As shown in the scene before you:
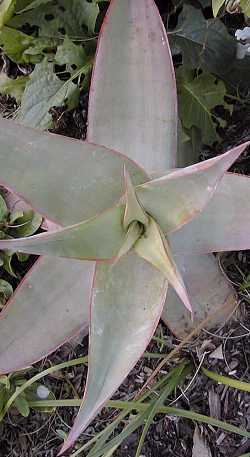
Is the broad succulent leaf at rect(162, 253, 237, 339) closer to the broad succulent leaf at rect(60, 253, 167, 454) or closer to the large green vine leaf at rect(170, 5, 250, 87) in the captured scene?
the broad succulent leaf at rect(60, 253, 167, 454)

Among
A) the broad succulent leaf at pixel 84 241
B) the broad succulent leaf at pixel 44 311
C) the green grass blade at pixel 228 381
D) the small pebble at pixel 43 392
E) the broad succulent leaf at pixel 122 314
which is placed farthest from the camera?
the small pebble at pixel 43 392

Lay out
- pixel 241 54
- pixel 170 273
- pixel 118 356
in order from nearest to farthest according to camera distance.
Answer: pixel 170 273
pixel 118 356
pixel 241 54

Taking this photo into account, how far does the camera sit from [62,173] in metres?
0.80

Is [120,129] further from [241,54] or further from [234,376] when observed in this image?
[234,376]

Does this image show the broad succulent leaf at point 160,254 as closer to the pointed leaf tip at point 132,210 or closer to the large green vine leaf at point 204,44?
the pointed leaf tip at point 132,210

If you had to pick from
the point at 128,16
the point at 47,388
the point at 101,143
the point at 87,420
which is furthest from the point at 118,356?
the point at 47,388

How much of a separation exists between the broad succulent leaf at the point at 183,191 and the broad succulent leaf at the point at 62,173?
→ 0.21 ft

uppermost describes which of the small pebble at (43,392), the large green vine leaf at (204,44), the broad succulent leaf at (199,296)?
the large green vine leaf at (204,44)

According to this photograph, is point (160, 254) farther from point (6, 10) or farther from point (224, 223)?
point (6, 10)

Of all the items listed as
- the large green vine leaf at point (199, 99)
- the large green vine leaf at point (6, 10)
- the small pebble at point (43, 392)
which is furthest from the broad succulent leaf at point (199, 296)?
the large green vine leaf at point (6, 10)

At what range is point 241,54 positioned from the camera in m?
1.13

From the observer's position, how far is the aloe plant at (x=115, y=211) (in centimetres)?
71

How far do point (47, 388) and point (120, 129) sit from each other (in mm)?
677

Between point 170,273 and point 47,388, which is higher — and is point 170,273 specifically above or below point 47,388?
above
